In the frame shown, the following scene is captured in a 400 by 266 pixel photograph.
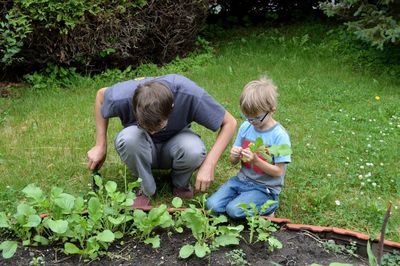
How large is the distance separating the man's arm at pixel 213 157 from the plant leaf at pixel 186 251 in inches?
23.7

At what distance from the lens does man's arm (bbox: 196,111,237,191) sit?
3162 mm

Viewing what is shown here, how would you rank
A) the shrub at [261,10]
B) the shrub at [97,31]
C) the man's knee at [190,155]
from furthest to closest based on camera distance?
1. the shrub at [261,10]
2. the shrub at [97,31]
3. the man's knee at [190,155]

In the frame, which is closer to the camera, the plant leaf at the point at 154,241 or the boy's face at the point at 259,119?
the plant leaf at the point at 154,241

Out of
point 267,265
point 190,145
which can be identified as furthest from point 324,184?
point 267,265

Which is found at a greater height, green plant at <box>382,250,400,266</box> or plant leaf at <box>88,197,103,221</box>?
plant leaf at <box>88,197,103,221</box>

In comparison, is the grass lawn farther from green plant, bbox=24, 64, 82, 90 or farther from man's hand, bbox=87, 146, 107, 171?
man's hand, bbox=87, 146, 107, 171

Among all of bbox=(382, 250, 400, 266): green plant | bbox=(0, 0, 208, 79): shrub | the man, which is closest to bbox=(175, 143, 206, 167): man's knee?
the man

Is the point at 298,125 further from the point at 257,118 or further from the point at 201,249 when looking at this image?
the point at 201,249

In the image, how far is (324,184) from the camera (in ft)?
12.0

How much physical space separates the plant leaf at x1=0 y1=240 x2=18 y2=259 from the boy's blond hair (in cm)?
131

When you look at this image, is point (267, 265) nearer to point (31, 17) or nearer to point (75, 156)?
point (75, 156)

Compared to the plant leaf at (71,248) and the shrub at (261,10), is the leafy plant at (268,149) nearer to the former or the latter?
the plant leaf at (71,248)

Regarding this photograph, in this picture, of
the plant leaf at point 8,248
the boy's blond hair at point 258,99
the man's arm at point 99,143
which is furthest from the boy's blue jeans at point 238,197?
the plant leaf at point 8,248

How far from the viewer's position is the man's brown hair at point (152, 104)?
112 inches
